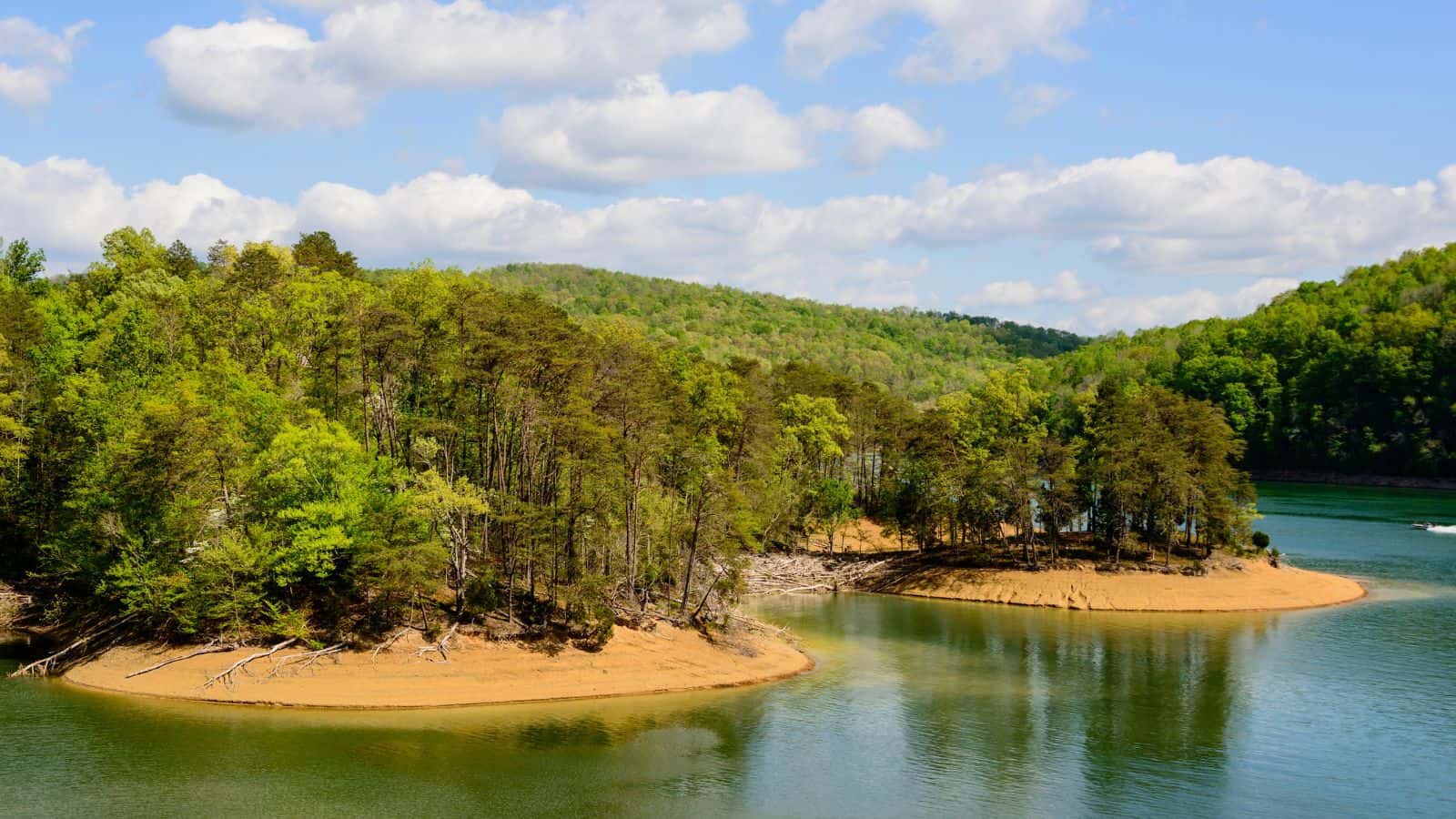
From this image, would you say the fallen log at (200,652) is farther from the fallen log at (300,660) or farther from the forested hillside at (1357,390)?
the forested hillside at (1357,390)

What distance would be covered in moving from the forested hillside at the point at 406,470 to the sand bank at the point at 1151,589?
293 cm

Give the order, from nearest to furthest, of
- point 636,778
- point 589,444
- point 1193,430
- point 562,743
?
point 636,778
point 562,743
point 589,444
point 1193,430

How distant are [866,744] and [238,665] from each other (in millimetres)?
27254

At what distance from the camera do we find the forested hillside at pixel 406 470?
53812mm

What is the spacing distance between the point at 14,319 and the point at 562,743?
5443 cm

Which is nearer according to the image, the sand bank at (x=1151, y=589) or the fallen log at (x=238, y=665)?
the fallen log at (x=238, y=665)

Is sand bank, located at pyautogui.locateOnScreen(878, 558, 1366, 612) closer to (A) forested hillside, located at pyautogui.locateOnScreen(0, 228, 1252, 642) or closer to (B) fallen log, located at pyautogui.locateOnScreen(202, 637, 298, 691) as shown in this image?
(A) forested hillside, located at pyautogui.locateOnScreen(0, 228, 1252, 642)

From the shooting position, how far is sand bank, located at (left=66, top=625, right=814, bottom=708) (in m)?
49.2

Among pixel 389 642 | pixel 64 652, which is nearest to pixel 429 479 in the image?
pixel 389 642

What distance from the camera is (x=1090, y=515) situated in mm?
84562

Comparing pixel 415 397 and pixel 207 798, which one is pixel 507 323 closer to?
pixel 415 397

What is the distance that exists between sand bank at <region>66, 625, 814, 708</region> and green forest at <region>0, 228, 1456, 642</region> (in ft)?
6.33

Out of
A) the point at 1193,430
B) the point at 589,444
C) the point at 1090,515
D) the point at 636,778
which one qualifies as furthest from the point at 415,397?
the point at 1193,430

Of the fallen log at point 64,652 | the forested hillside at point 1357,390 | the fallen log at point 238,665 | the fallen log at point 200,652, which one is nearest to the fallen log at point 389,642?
the fallen log at point 238,665
